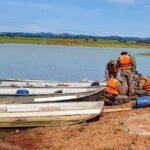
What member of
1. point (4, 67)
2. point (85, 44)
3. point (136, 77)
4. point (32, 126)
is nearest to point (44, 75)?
point (4, 67)

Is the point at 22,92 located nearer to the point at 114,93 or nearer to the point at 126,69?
the point at 114,93

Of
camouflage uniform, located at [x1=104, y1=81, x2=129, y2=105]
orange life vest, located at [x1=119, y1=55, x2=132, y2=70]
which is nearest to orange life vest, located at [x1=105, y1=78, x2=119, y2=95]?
camouflage uniform, located at [x1=104, y1=81, x2=129, y2=105]

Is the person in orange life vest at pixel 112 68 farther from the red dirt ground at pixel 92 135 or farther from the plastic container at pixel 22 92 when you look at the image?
the red dirt ground at pixel 92 135

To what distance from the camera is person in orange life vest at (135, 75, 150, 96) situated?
1839 cm

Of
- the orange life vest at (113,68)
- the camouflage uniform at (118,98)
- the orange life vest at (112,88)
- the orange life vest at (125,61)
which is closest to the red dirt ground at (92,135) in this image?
the camouflage uniform at (118,98)

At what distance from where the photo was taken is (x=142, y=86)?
61.2ft

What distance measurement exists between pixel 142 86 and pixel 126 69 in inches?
38.2

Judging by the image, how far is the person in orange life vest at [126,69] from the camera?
18.6 meters

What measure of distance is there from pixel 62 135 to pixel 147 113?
3083 millimetres

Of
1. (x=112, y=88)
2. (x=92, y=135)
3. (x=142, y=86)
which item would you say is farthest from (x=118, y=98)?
(x=92, y=135)

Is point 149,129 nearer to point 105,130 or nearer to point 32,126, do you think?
point 105,130

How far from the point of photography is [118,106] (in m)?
17.2

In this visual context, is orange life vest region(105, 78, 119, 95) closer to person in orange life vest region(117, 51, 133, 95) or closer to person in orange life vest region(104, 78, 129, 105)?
person in orange life vest region(104, 78, 129, 105)

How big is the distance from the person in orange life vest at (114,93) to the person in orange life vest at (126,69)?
656 mm
